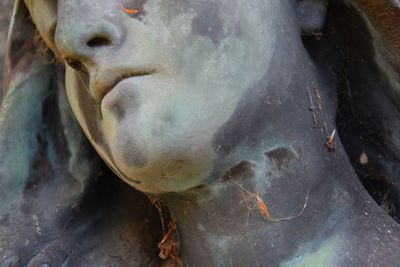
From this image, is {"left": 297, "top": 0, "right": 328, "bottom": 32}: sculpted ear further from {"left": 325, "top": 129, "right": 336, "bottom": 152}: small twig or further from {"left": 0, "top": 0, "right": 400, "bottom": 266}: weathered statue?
{"left": 325, "top": 129, "right": 336, "bottom": 152}: small twig

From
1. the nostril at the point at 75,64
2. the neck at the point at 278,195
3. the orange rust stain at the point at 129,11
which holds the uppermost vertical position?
the orange rust stain at the point at 129,11

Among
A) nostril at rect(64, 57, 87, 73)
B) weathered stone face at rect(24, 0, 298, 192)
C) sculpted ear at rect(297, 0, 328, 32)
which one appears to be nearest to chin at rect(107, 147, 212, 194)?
weathered stone face at rect(24, 0, 298, 192)

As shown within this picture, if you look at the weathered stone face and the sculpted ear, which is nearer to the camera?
the weathered stone face

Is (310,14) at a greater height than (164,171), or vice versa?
(310,14)

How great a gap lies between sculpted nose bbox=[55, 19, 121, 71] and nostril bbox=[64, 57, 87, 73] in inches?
0.6

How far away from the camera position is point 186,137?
986 mm

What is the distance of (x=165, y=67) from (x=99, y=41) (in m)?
0.10

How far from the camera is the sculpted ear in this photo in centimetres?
113

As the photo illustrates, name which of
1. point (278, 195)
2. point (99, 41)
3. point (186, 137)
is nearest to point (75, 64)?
point (99, 41)

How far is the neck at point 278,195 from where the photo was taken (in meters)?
1.05

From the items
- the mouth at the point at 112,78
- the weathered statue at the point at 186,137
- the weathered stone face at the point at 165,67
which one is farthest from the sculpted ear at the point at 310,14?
the mouth at the point at 112,78

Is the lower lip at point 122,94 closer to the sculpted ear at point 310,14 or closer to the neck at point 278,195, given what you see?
the neck at point 278,195

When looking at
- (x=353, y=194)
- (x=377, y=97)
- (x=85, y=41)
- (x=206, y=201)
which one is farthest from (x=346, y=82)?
(x=85, y=41)

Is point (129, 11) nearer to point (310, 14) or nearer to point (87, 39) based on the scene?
point (87, 39)
